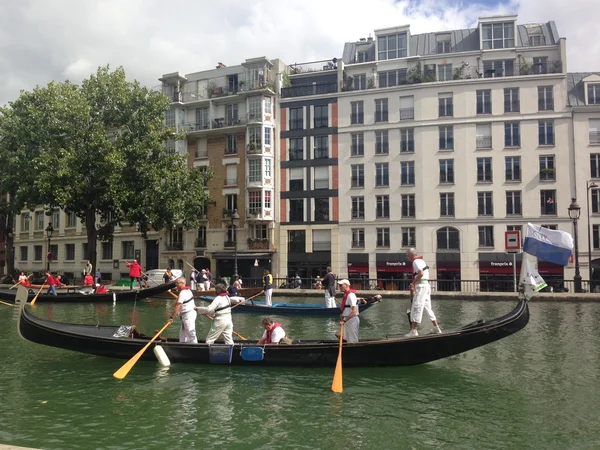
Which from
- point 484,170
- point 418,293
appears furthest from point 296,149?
point 418,293

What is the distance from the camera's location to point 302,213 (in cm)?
4394

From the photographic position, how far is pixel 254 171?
4412 cm

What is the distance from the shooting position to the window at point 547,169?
38.4m

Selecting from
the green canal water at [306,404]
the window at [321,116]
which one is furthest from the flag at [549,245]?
the window at [321,116]

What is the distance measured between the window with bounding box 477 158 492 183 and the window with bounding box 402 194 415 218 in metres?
5.45

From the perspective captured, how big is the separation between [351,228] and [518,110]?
16157 millimetres

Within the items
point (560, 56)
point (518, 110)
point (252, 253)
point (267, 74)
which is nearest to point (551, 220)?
point (518, 110)

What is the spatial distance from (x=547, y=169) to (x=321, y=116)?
18.9m

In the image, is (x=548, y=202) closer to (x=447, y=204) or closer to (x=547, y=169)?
(x=547, y=169)

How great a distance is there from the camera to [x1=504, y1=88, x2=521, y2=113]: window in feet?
129

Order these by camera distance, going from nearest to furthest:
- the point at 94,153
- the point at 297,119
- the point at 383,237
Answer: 1. the point at 94,153
2. the point at 383,237
3. the point at 297,119

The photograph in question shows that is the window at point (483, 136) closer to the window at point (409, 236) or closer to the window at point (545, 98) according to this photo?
the window at point (545, 98)

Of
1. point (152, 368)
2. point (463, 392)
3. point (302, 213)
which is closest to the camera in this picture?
point (463, 392)

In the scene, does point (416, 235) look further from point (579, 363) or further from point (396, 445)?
point (396, 445)
